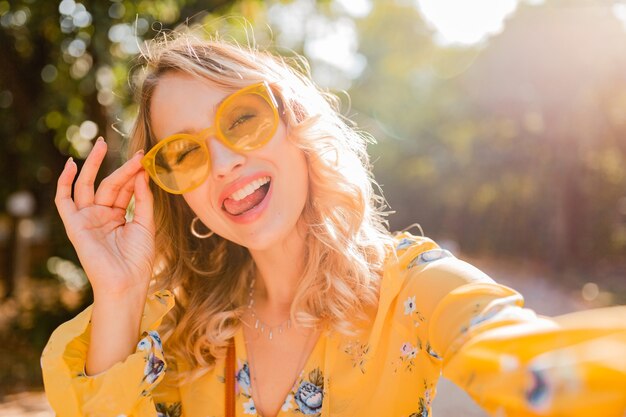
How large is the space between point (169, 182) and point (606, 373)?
4.89 ft

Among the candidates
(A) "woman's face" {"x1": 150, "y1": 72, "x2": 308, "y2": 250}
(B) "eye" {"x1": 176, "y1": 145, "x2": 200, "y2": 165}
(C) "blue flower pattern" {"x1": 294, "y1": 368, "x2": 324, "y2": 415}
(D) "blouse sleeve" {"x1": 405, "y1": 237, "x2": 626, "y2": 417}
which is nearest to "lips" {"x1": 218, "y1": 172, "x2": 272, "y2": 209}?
(A) "woman's face" {"x1": 150, "y1": 72, "x2": 308, "y2": 250}

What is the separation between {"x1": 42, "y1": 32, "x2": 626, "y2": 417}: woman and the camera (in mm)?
1876

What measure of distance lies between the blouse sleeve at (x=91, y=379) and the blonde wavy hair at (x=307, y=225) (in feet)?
0.86

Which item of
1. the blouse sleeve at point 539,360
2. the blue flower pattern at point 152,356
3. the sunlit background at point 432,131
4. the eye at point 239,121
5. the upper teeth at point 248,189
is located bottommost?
the blue flower pattern at point 152,356

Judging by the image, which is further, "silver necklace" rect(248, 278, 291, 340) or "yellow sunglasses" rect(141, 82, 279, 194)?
"silver necklace" rect(248, 278, 291, 340)

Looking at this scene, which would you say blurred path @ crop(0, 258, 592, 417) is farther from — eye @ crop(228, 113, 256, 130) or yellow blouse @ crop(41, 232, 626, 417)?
eye @ crop(228, 113, 256, 130)

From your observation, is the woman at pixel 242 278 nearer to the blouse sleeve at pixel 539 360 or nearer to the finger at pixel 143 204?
the finger at pixel 143 204

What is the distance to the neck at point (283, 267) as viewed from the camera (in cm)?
224

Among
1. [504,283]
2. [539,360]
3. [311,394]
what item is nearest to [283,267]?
[311,394]

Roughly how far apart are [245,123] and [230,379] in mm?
858

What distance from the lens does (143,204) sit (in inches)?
85.9

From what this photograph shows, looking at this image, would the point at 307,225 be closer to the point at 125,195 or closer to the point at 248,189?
the point at 248,189

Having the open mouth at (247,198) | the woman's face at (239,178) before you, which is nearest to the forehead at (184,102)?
the woman's face at (239,178)

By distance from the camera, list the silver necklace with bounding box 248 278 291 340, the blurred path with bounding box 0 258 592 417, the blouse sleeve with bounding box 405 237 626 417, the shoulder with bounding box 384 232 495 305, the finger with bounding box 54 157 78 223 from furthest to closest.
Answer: the blurred path with bounding box 0 258 592 417
the silver necklace with bounding box 248 278 291 340
the finger with bounding box 54 157 78 223
the shoulder with bounding box 384 232 495 305
the blouse sleeve with bounding box 405 237 626 417
